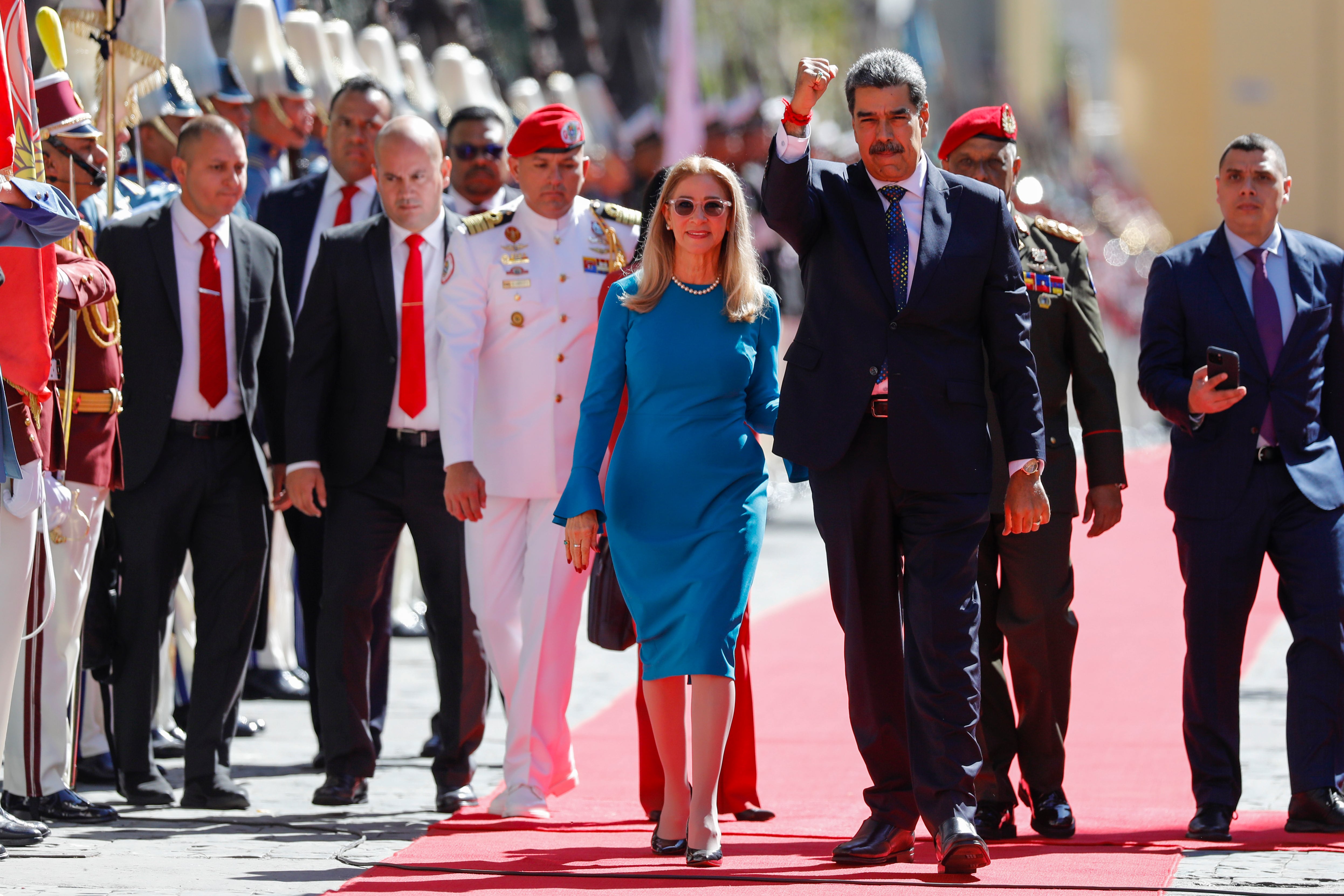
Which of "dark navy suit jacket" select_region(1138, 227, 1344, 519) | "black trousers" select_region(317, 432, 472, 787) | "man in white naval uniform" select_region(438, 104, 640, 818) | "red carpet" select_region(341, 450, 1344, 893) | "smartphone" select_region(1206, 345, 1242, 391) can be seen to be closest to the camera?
"red carpet" select_region(341, 450, 1344, 893)

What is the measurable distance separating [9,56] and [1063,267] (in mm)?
3111

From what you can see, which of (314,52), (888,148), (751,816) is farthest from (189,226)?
(314,52)

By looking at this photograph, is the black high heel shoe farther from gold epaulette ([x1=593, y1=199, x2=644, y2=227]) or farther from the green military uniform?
gold epaulette ([x1=593, y1=199, x2=644, y2=227])

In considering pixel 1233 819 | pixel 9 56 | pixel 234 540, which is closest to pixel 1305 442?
pixel 1233 819

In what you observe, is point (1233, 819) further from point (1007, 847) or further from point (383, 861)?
point (383, 861)

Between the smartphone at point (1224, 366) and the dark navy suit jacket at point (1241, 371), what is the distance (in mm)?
148

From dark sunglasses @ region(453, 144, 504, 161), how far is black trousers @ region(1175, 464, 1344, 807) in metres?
3.14

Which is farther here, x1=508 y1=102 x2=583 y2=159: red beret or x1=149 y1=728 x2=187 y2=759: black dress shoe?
x1=149 y1=728 x2=187 y2=759: black dress shoe

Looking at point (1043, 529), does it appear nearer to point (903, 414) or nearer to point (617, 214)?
point (903, 414)

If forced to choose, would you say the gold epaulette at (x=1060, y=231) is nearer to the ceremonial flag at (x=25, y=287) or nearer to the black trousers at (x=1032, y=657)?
the black trousers at (x=1032, y=657)

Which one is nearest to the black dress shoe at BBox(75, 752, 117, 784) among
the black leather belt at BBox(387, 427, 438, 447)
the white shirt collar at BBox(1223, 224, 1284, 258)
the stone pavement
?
the stone pavement

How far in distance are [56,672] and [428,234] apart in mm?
1865

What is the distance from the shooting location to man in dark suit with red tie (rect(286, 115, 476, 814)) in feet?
22.3

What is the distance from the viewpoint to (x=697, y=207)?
19.0 feet
